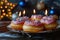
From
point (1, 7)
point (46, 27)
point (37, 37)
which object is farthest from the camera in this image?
point (1, 7)

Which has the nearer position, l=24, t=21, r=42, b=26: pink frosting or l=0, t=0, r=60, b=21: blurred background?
l=24, t=21, r=42, b=26: pink frosting

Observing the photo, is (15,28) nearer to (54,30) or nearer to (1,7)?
(54,30)

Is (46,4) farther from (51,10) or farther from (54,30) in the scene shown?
(54,30)

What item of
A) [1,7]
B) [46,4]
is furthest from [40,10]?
[1,7]

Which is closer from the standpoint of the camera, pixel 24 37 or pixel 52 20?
pixel 24 37

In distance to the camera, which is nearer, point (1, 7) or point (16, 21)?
point (16, 21)

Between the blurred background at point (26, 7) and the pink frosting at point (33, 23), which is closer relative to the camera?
the pink frosting at point (33, 23)

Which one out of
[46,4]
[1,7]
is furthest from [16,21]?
[46,4]

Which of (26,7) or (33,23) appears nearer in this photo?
(33,23)

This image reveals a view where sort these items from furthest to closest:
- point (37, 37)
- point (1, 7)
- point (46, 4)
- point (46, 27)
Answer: point (46, 4)
point (1, 7)
point (46, 27)
point (37, 37)
